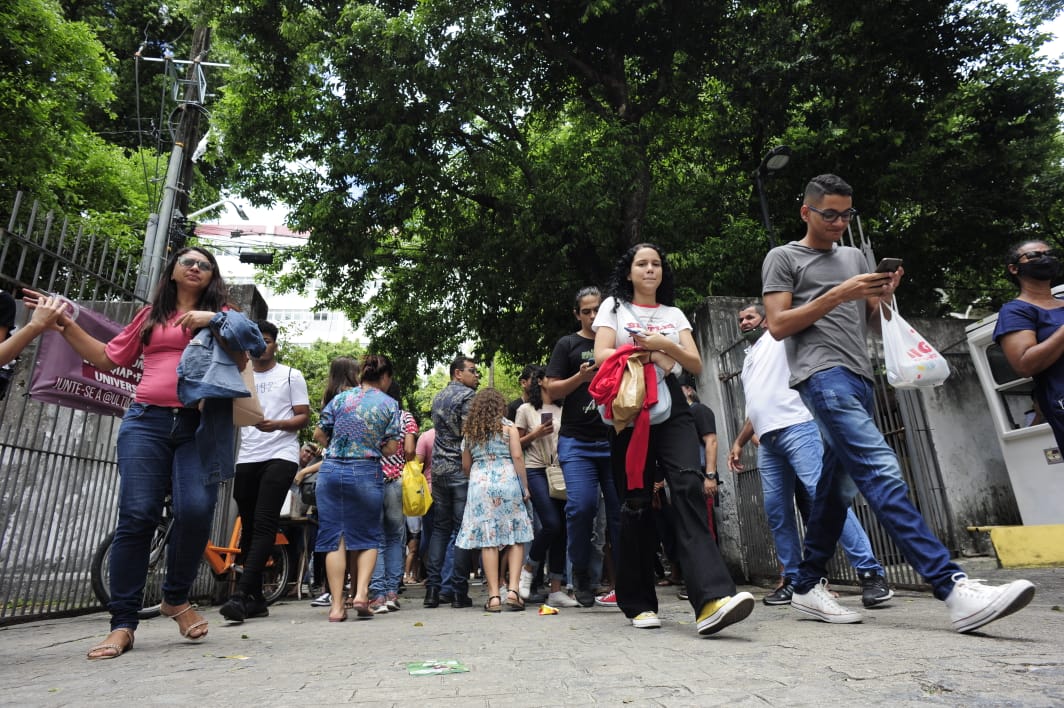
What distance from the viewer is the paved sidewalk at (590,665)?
2246mm

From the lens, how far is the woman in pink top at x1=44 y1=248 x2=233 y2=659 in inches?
155

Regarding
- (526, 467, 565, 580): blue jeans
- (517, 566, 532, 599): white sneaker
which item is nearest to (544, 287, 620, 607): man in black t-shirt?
(526, 467, 565, 580): blue jeans

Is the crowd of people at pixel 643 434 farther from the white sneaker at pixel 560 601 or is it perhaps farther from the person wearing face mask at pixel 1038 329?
the white sneaker at pixel 560 601

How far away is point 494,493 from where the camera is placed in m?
6.62

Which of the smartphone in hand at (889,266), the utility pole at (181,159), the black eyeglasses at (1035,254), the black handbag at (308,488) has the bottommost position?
the black handbag at (308,488)

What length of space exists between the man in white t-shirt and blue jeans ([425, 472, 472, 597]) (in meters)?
1.55

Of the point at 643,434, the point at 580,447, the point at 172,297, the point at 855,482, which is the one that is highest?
the point at 172,297

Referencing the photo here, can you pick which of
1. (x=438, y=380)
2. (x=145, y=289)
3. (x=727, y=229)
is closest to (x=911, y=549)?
(x=145, y=289)

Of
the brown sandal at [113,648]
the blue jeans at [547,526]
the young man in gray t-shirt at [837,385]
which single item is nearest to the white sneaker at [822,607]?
the young man in gray t-shirt at [837,385]

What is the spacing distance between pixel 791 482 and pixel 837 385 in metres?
2.00

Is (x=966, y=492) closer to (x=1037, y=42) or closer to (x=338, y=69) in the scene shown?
(x=1037, y=42)

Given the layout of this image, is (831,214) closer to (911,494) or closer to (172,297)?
(911,494)

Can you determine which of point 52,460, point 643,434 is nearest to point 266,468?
point 52,460

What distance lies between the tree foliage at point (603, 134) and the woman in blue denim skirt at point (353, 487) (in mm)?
7641
